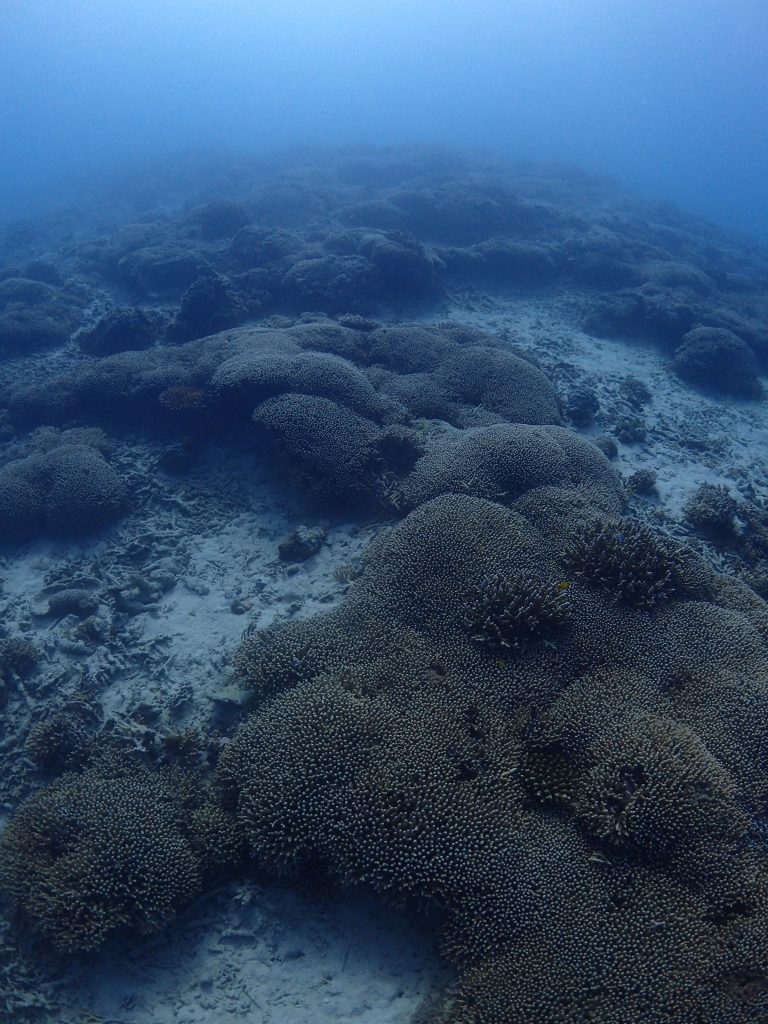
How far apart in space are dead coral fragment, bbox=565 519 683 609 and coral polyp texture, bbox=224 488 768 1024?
0.03m

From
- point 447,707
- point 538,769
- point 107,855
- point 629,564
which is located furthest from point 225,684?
point 629,564

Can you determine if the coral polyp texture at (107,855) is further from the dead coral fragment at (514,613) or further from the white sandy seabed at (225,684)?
the dead coral fragment at (514,613)

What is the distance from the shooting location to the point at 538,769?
577 cm

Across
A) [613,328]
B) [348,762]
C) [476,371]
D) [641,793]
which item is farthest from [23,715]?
[613,328]

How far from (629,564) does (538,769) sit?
10.1 feet

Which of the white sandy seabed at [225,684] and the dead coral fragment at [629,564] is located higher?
the dead coral fragment at [629,564]

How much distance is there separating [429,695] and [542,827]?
1.67m

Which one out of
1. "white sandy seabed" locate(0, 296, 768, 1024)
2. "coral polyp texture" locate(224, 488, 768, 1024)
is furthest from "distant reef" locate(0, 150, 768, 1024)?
"white sandy seabed" locate(0, 296, 768, 1024)

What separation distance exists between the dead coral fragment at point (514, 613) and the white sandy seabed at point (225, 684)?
8.40 ft

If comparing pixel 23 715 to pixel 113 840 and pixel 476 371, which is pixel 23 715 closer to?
pixel 113 840

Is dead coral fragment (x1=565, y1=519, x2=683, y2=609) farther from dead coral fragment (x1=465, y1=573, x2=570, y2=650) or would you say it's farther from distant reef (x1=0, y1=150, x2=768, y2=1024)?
dead coral fragment (x1=465, y1=573, x2=570, y2=650)

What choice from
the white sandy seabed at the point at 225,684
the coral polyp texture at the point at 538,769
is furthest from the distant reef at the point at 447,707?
the white sandy seabed at the point at 225,684

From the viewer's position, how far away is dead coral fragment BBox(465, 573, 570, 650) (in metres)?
6.82

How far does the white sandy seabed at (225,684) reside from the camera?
4.93 m
